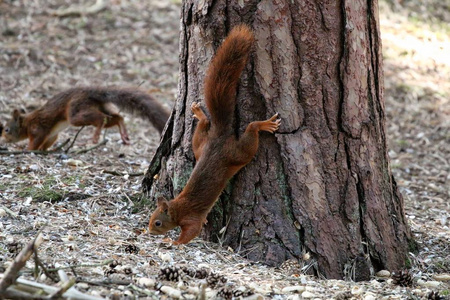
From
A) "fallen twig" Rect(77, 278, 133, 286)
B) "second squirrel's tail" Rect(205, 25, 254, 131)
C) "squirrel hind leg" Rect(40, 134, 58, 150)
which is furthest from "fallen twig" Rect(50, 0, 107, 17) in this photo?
"fallen twig" Rect(77, 278, 133, 286)

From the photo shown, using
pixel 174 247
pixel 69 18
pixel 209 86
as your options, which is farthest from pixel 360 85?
pixel 69 18

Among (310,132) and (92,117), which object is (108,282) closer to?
(310,132)

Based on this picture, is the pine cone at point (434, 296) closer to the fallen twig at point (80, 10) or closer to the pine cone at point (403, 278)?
the pine cone at point (403, 278)

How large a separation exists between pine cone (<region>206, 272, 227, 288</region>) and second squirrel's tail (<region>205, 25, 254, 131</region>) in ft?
3.12

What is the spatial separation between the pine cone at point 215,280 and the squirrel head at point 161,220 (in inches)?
31.9

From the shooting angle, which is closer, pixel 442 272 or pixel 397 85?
pixel 442 272

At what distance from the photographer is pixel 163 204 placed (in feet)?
13.2

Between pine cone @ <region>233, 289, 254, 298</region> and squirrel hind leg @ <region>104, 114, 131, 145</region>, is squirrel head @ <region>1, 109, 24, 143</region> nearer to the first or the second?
squirrel hind leg @ <region>104, 114, 131, 145</region>

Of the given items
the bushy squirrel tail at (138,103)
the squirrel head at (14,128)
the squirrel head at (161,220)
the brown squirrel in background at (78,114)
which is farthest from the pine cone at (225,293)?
the squirrel head at (14,128)

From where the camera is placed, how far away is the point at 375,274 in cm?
383

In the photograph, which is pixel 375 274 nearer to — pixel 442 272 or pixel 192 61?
pixel 442 272

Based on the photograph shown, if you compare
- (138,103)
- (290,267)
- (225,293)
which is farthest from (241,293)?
(138,103)

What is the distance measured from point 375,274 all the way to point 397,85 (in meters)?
5.20

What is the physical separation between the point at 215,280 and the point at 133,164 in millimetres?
2634
